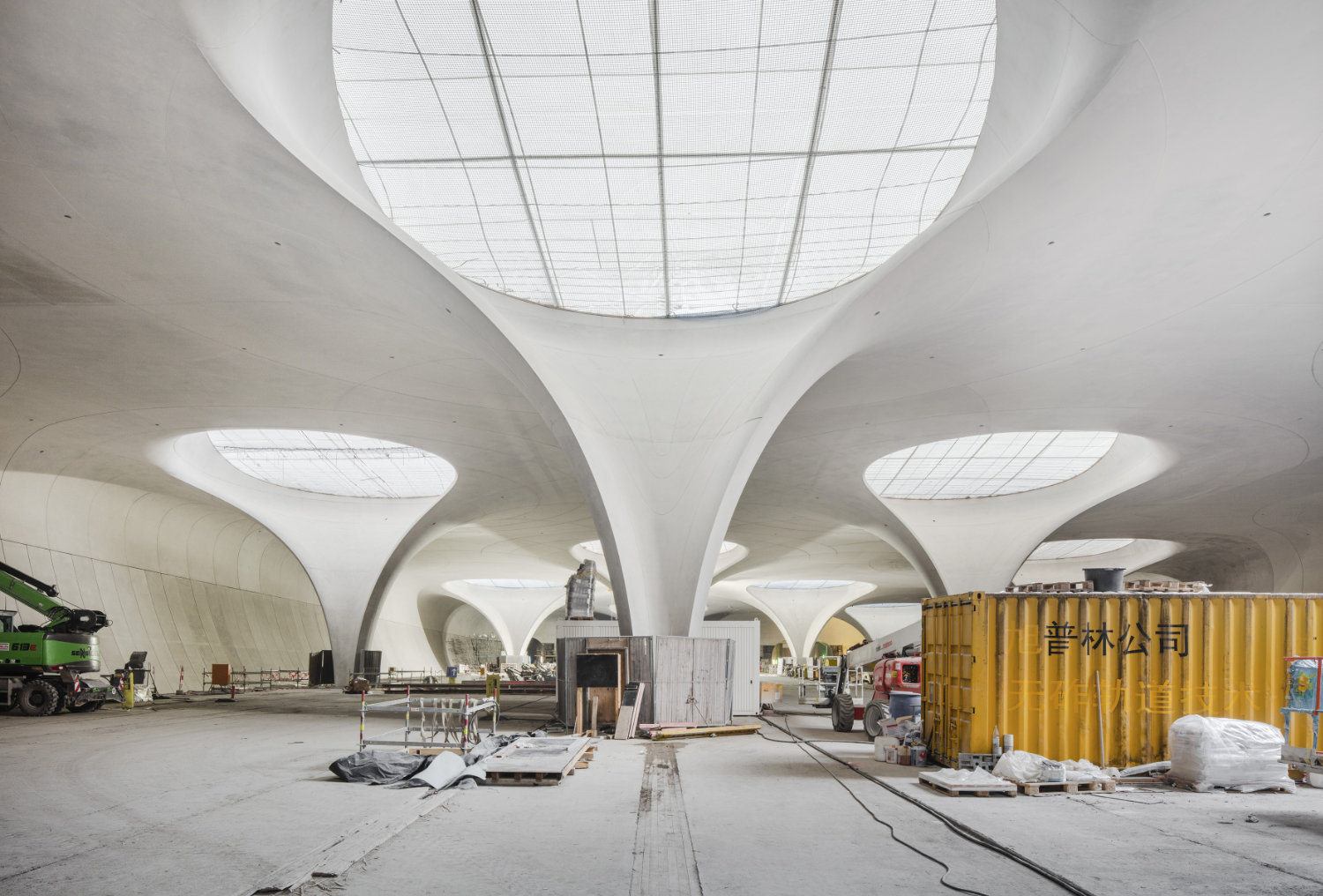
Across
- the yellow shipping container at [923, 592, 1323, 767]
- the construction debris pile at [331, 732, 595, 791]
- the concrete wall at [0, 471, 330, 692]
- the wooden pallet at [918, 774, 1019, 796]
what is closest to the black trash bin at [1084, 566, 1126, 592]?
the yellow shipping container at [923, 592, 1323, 767]

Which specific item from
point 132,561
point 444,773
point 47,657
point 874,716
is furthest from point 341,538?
point 444,773

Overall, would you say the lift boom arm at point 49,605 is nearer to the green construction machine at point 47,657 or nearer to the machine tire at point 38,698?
the green construction machine at point 47,657

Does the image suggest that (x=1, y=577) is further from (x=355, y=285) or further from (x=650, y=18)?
(x=650, y=18)

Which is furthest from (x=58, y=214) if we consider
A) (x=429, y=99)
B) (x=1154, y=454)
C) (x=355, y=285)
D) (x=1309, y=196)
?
(x=1154, y=454)

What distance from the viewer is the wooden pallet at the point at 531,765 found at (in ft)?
44.0

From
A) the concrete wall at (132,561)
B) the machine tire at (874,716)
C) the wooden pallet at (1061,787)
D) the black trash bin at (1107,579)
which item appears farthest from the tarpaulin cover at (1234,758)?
the concrete wall at (132,561)

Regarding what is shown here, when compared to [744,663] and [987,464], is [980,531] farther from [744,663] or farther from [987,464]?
[744,663]

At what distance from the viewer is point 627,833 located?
396 inches

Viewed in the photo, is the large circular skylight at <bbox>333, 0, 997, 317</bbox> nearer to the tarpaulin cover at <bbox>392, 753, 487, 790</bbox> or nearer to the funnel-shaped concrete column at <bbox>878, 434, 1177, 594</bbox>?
the tarpaulin cover at <bbox>392, 753, 487, 790</bbox>

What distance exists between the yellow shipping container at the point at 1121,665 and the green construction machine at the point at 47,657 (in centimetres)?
2471

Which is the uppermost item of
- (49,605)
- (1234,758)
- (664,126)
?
(664,126)

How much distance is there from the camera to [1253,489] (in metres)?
39.3

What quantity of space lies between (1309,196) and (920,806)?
12659 millimetres

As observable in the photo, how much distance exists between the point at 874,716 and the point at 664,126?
48.3 feet
